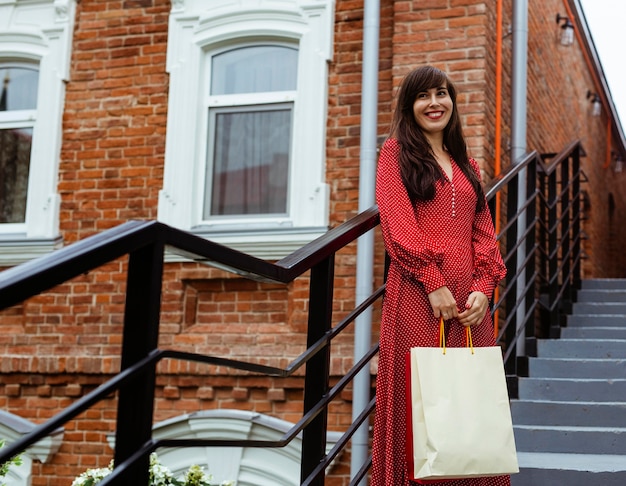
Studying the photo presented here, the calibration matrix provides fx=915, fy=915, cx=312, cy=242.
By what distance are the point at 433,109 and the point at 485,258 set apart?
495 millimetres

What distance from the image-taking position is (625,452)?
3814 millimetres

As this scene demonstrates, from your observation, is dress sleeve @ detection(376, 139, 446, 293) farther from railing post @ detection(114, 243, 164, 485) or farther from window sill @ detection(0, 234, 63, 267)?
window sill @ detection(0, 234, 63, 267)

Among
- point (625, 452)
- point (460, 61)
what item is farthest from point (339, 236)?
point (460, 61)

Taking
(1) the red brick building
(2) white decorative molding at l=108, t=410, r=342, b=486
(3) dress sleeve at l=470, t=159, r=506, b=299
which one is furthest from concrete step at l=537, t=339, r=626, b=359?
(3) dress sleeve at l=470, t=159, r=506, b=299

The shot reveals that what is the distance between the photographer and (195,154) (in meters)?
6.36

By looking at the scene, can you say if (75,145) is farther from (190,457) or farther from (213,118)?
(190,457)

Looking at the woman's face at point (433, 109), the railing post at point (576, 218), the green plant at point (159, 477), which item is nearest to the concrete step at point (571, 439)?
the green plant at point (159, 477)

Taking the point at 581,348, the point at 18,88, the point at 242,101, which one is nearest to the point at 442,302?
the point at 581,348

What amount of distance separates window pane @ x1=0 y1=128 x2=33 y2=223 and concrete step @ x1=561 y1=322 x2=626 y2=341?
3926mm

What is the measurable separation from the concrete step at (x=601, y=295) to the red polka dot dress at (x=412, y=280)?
360cm

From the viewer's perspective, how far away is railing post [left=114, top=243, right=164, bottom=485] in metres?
1.78

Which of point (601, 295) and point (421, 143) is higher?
point (421, 143)

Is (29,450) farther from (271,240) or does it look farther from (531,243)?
(531,243)

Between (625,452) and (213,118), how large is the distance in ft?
12.4
